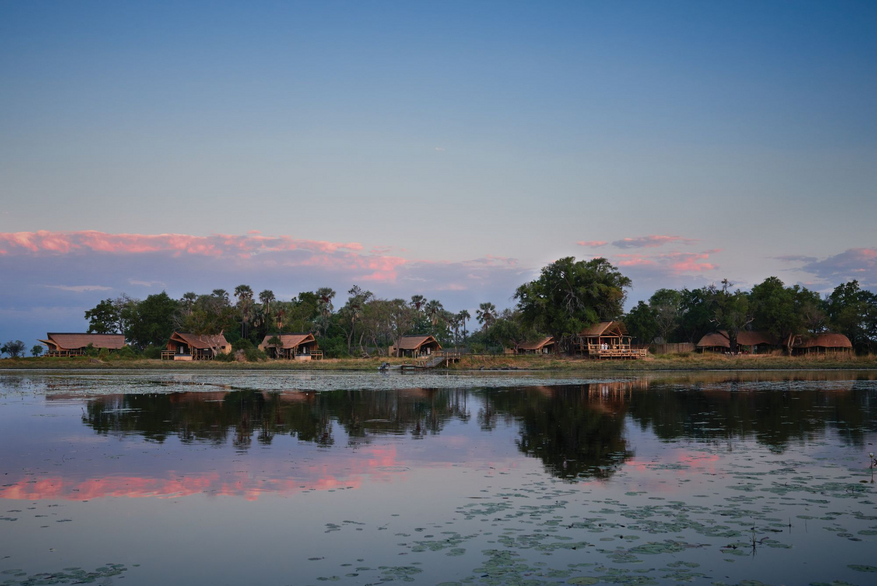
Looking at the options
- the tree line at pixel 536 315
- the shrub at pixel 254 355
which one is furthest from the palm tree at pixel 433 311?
the shrub at pixel 254 355

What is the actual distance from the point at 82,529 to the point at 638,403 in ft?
91.6

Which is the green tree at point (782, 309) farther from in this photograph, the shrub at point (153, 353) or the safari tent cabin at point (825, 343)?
the shrub at point (153, 353)

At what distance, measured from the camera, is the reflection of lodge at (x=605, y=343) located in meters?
87.4

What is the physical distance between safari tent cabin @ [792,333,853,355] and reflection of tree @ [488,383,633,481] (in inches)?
2764

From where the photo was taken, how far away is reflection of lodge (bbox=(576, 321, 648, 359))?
8743 centimetres

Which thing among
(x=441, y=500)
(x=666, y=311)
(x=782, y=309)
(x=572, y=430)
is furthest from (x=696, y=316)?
(x=441, y=500)

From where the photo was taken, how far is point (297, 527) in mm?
11281

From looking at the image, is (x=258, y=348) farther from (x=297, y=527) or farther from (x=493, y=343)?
(x=297, y=527)

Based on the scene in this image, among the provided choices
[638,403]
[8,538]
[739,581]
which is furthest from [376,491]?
[638,403]

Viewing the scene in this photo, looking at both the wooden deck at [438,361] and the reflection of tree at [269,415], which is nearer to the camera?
the reflection of tree at [269,415]

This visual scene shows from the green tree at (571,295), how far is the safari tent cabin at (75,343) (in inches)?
2642

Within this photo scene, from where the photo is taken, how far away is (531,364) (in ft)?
275

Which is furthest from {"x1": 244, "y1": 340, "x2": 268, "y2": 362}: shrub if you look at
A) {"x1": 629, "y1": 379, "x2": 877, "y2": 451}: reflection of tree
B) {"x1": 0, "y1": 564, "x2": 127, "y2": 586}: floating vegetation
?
{"x1": 0, "y1": 564, "x2": 127, "y2": 586}: floating vegetation

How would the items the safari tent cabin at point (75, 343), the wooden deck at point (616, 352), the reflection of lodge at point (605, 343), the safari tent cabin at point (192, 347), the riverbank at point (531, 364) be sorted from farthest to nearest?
1. the safari tent cabin at point (75, 343)
2. the safari tent cabin at point (192, 347)
3. the reflection of lodge at point (605, 343)
4. the wooden deck at point (616, 352)
5. the riverbank at point (531, 364)
